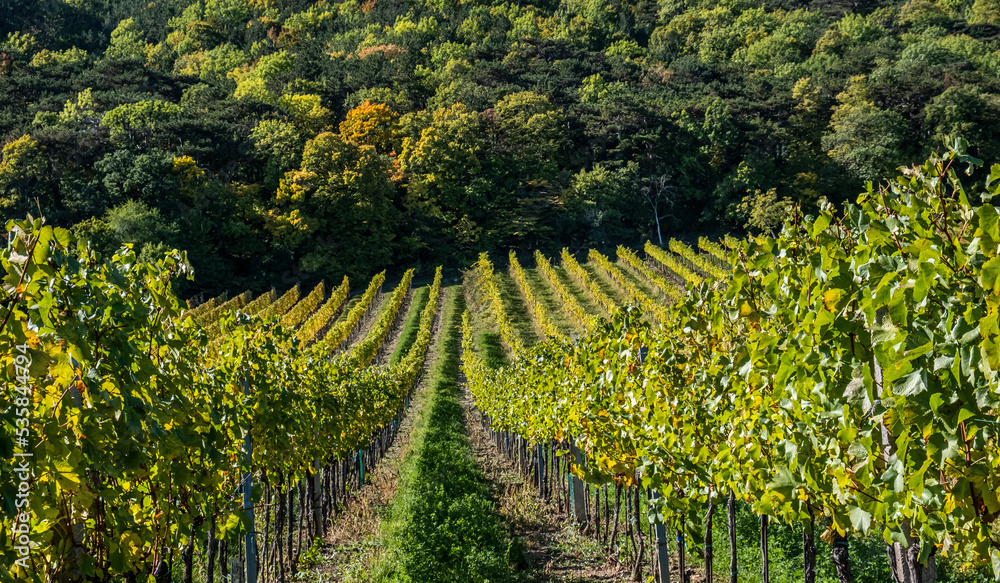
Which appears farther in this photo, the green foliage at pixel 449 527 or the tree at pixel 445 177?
the tree at pixel 445 177

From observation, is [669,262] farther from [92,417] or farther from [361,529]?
[92,417]

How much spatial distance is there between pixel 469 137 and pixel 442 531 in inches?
1840

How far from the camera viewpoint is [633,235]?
4938cm

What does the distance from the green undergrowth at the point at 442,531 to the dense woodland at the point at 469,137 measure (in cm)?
3024

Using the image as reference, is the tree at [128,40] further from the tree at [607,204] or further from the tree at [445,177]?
the tree at [607,204]

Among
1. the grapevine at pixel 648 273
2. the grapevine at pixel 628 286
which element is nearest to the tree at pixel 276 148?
the grapevine at pixel 628 286

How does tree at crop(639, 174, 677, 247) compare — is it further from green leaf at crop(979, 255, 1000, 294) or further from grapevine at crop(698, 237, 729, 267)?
green leaf at crop(979, 255, 1000, 294)

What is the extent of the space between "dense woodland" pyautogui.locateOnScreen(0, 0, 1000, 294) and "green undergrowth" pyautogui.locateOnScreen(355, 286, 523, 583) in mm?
30237

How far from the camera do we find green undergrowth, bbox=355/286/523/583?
6.93 m

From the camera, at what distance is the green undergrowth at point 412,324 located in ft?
90.0

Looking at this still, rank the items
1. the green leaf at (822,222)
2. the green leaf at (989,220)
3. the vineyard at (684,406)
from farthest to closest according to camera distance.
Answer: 1. the green leaf at (822,222)
2. the vineyard at (684,406)
3. the green leaf at (989,220)

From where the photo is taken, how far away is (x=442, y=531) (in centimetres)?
786

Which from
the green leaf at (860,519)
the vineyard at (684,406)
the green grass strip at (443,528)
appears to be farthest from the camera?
the green grass strip at (443,528)

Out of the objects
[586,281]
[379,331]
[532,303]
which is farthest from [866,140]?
[379,331]
